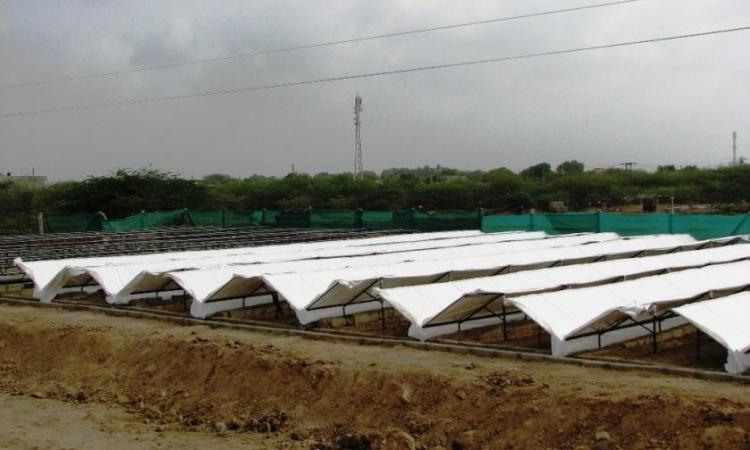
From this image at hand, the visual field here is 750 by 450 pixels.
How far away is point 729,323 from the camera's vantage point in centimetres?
1093

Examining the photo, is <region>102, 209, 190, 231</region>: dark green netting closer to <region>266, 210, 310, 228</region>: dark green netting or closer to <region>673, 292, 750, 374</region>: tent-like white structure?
<region>266, 210, 310, 228</region>: dark green netting

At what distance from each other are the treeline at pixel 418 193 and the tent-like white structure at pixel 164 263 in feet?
83.8

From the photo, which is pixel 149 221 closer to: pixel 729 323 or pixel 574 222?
pixel 574 222

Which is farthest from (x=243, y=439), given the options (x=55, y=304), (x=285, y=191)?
(x=285, y=191)

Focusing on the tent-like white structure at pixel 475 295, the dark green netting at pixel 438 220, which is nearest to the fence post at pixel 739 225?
the dark green netting at pixel 438 220

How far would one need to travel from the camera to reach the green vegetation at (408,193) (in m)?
48.5

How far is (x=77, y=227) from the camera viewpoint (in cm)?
3766

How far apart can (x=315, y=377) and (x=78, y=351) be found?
5009mm

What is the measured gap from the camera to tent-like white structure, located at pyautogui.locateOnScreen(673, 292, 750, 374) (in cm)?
1015

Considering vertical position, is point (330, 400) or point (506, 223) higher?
point (506, 223)

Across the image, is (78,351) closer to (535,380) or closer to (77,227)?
(535,380)

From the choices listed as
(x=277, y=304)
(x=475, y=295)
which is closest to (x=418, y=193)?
(x=277, y=304)

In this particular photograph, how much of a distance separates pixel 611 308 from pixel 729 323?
1.50m

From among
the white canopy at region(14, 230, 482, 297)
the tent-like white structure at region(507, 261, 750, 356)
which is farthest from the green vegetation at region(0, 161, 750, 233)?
the tent-like white structure at region(507, 261, 750, 356)
